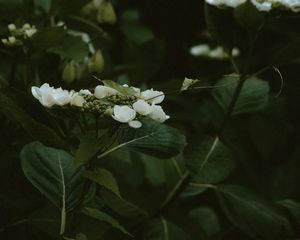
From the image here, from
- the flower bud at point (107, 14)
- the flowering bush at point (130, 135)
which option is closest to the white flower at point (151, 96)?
the flowering bush at point (130, 135)

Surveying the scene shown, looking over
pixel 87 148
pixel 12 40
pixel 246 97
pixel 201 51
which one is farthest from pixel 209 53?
pixel 87 148

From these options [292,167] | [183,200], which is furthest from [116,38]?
[292,167]

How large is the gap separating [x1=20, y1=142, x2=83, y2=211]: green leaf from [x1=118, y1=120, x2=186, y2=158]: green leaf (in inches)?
3.8

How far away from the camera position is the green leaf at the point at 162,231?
1137mm

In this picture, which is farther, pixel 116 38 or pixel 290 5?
pixel 116 38

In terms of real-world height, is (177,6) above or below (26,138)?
above

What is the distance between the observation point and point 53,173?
3.06ft

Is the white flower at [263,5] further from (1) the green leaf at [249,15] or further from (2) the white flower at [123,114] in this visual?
(2) the white flower at [123,114]

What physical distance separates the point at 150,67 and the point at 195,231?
45 cm

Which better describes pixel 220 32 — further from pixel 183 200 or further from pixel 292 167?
pixel 183 200

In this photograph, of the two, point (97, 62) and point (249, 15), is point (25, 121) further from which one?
point (249, 15)

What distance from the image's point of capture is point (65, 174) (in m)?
0.93

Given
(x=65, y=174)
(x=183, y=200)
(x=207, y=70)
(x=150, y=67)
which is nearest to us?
(x=65, y=174)

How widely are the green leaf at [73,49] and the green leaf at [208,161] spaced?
0.28m
